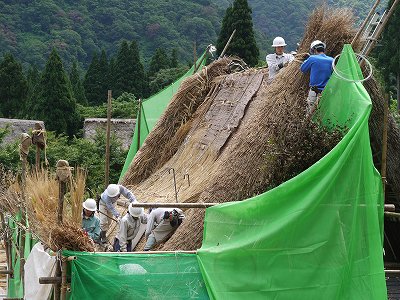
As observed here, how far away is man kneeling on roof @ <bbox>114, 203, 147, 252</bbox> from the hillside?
55776 mm

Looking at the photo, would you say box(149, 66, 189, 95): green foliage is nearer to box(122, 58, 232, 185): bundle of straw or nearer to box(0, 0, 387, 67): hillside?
box(0, 0, 387, 67): hillside

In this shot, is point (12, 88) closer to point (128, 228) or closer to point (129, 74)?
point (129, 74)

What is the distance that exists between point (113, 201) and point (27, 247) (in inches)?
48.4

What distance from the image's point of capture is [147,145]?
14828 millimetres

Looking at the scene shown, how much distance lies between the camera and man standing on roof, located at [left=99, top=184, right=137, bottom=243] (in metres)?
12.2

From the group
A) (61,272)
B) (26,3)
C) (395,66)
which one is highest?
(61,272)

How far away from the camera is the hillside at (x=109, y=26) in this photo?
228ft

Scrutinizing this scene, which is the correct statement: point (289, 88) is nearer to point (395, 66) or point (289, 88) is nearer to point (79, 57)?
point (395, 66)

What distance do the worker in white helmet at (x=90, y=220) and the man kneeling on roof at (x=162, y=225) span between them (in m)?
0.80

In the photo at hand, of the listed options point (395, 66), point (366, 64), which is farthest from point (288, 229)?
point (395, 66)

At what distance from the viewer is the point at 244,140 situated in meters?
10.4

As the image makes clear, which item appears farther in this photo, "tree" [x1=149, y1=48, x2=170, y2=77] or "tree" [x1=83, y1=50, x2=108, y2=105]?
"tree" [x1=149, y1=48, x2=170, y2=77]

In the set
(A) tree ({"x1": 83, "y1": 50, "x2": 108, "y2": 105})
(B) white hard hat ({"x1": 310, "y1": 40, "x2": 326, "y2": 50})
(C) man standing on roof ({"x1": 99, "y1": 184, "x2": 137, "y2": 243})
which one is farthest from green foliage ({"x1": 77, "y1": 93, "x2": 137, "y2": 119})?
(B) white hard hat ({"x1": 310, "y1": 40, "x2": 326, "y2": 50})

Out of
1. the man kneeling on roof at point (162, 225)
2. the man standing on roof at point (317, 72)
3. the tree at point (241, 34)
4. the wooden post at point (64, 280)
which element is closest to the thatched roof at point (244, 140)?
the man standing on roof at point (317, 72)
